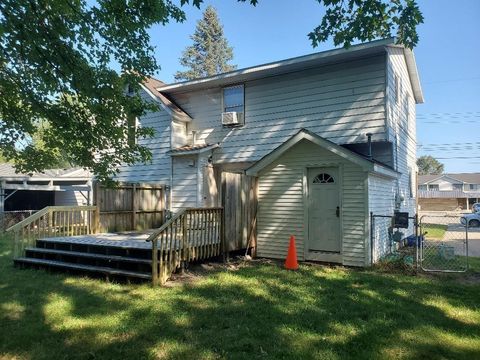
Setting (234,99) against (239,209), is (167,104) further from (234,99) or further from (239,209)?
(239,209)

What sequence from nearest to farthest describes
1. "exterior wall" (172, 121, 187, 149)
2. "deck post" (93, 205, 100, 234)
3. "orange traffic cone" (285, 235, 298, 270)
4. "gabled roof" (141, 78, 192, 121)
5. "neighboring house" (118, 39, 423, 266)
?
"orange traffic cone" (285, 235, 298, 270), "neighboring house" (118, 39, 423, 266), "deck post" (93, 205, 100, 234), "gabled roof" (141, 78, 192, 121), "exterior wall" (172, 121, 187, 149)

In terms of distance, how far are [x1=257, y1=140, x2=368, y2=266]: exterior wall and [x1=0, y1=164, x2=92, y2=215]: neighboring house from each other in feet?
37.6

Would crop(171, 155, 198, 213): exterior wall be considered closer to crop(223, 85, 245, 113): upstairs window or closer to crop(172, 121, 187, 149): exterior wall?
crop(172, 121, 187, 149): exterior wall

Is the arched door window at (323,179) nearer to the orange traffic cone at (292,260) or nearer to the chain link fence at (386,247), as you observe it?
the chain link fence at (386,247)

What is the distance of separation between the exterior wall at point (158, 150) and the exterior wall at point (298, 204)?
14.5 ft

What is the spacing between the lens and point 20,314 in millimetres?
5391

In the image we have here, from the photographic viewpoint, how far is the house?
1885 cm

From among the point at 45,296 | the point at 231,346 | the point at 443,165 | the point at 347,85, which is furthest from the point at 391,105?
the point at 443,165

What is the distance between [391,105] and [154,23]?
7274mm

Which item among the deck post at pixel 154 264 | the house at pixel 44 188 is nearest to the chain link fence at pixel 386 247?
the deck post at pixel 154 264

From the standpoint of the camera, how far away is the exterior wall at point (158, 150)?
13148mm

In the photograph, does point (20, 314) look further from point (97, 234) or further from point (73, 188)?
point (73, 188)

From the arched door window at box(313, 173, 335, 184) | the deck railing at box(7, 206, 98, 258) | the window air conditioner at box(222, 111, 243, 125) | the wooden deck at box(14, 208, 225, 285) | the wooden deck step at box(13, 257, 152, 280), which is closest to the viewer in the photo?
the wooden deck step at box(13, 257, 152, 280)

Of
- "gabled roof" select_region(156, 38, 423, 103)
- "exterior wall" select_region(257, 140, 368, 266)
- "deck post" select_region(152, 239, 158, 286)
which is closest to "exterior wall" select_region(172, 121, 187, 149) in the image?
"gabled roof" select_region(156, 38, 423, 103)
